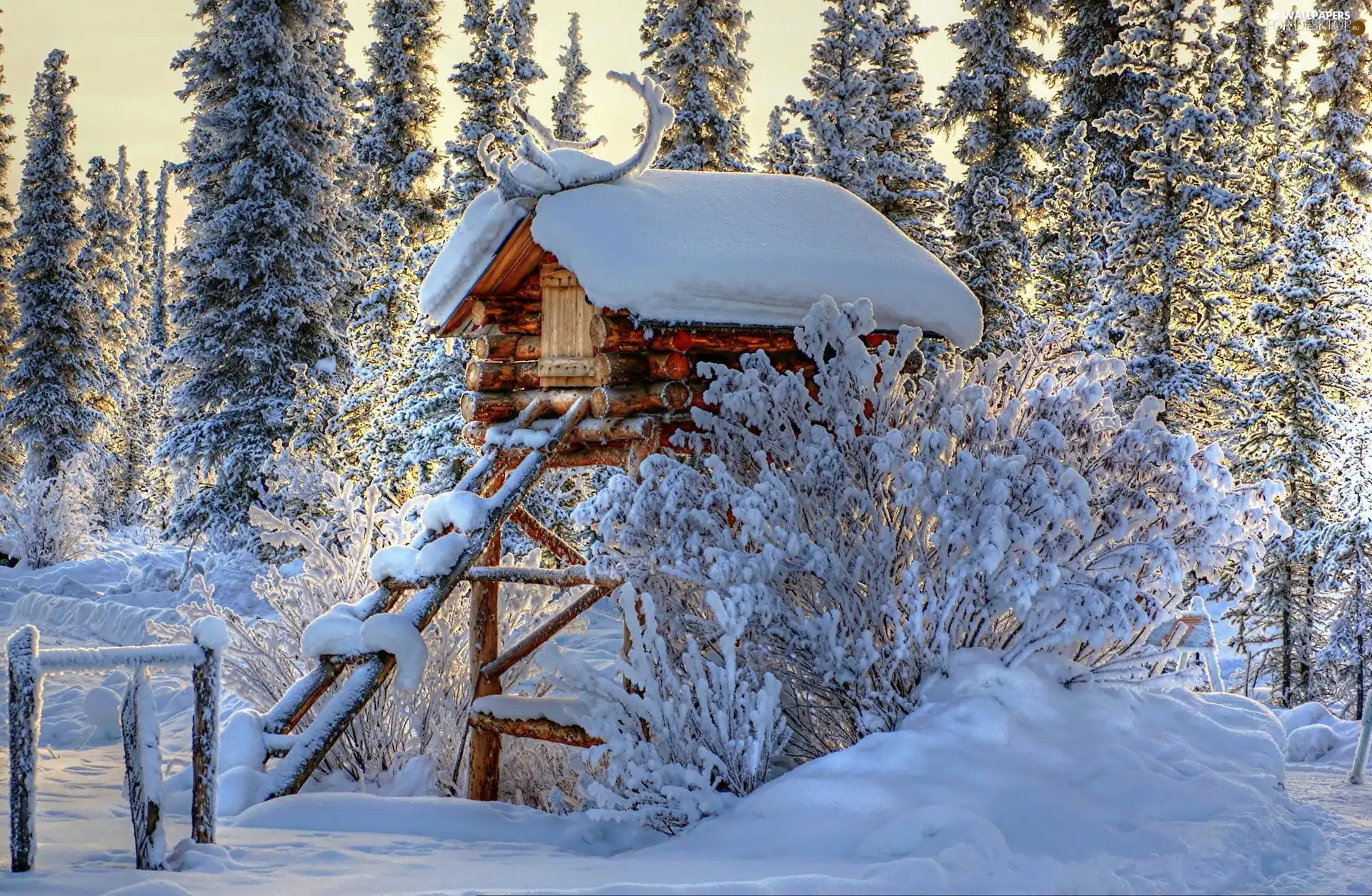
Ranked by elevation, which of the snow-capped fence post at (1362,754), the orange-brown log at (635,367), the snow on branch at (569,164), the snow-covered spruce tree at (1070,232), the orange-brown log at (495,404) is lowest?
the snow-capped fence post at (1362,754)

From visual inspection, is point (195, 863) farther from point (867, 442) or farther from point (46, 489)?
point (46, 489)

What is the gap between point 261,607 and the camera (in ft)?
58.4

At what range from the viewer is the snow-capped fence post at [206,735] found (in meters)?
5.52

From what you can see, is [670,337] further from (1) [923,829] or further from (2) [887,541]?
(1) [923,829]

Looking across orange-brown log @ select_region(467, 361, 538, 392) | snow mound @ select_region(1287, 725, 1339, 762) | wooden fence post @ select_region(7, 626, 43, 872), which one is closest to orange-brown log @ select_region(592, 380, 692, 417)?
orange-brown log @ select_region(467, 361, 538, 392)

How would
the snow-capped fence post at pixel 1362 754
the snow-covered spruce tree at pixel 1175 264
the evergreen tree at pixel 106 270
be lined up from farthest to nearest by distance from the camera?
the evergreen tree at pixel 106 270 → the snow-covered spruce tree at pixel 1175 264 → the snow-capped fence post at pixel 1362 754

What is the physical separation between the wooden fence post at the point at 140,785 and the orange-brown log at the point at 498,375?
493cm

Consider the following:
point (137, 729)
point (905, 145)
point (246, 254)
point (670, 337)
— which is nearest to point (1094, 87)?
point (905, 145)

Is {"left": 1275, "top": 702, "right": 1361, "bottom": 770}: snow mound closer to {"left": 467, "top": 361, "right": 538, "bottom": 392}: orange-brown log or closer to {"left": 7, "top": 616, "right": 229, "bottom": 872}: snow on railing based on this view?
{"left": 467, "top": 361, "right": 538, "bottom": 392}: orange-brown log

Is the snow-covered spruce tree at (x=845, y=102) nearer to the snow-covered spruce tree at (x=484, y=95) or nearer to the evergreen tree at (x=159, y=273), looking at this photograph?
the snow-covered spruce tree at (x=484, y=95)

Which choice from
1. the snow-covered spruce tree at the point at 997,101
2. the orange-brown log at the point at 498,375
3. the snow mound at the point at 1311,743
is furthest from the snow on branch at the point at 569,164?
the snow-covered spruce tree at the point at 997,101

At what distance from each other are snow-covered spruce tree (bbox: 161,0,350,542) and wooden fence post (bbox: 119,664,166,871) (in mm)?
13813

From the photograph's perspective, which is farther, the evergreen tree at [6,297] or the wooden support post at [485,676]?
the evergreen tree at [6,297]

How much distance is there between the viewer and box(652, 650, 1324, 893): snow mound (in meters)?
4.83
